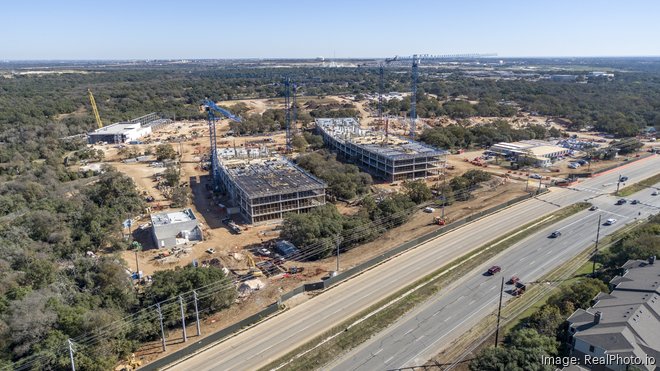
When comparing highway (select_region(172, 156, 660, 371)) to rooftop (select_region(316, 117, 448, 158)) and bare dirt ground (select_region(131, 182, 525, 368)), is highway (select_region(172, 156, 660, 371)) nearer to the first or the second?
bare dirt ground (select_region(131, 182, 525, 368))

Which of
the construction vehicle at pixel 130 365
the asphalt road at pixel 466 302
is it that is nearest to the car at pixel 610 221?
the asphalt road at pixel 466 302

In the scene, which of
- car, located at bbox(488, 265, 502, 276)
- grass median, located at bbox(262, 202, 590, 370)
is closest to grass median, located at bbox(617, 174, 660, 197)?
grass median, located at bbox(262, 202, 590, 370)

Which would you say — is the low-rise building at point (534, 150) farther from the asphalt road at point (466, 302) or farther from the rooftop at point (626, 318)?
the rooftop at point (626, 318)

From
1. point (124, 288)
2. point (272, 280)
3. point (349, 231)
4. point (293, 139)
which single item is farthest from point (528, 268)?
point (293, 139)

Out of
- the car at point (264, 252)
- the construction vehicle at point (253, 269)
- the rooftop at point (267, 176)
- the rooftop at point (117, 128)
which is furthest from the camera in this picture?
the rooftop at point (117, 128)

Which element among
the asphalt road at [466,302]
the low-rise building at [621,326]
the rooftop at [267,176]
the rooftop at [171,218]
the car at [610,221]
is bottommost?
the asphalt road at [466,302]

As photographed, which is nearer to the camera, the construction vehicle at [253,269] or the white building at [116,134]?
the construction vehicle at [253,269]
